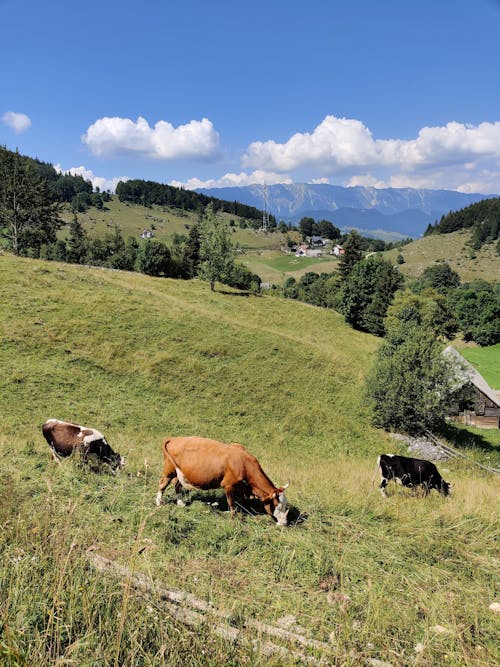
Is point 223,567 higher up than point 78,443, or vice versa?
point 223,567

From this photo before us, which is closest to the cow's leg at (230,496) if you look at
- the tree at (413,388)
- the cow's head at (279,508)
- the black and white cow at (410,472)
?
the cow's head at (279,508)

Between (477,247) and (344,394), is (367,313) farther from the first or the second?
(477,247)

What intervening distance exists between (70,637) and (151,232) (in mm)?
209223

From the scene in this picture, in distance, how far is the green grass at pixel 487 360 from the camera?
66.1 meters

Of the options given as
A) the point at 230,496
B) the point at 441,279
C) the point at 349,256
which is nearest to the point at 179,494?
the point at 230,496

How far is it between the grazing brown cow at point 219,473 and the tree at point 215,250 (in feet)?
171

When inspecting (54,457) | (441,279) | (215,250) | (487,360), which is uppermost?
(441,279)

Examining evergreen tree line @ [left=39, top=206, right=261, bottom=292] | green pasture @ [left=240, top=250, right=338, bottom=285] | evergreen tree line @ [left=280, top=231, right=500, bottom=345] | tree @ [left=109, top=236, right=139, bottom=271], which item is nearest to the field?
evergreen tree line @ [left=280, top=231, right=500, bottom=345]

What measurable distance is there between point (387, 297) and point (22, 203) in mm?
64663

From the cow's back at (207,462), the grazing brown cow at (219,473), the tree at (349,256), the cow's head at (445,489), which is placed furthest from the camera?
the tree at (349,256)

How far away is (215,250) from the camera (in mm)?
57844

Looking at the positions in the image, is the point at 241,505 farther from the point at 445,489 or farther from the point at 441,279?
the point at 441,279

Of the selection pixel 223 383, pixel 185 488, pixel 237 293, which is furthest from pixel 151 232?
pixel 185 488

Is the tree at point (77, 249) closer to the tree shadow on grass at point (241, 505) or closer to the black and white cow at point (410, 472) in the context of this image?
the black and white cow at point (410, 472)
